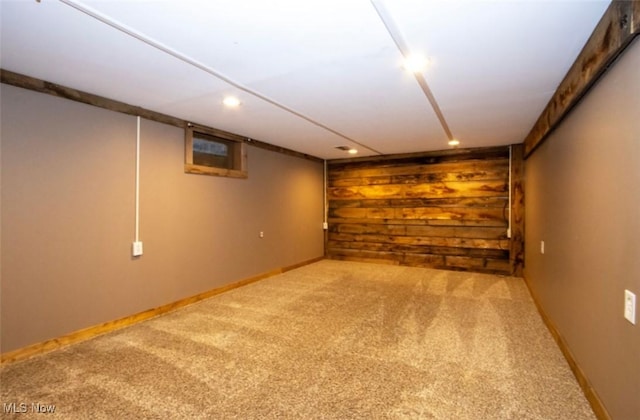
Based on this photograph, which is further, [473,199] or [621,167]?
[473,199]

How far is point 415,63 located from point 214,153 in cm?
292

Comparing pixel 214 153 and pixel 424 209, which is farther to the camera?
pixel 424 209

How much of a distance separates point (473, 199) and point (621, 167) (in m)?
4.05

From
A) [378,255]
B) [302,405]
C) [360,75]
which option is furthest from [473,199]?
[302,405]

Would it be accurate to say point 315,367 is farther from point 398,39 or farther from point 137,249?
point 398,39

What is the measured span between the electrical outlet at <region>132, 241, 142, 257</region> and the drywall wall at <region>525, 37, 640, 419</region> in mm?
3682

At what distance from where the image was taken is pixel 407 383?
211 centimetres

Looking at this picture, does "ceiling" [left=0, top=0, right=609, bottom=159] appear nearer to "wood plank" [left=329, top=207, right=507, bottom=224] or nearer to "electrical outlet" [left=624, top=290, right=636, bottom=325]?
"electrical outlet" [left=624, top=290, right=636, bottom=325]

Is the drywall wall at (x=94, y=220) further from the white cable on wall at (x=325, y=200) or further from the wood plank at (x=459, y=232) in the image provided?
the wood plank at (x=459, y=232)

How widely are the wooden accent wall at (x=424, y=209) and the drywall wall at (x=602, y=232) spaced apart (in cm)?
248

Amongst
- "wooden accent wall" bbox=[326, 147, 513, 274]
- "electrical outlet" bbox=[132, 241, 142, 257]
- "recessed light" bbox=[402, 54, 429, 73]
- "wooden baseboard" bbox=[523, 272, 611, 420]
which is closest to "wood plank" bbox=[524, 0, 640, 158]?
"recessed light" bbox=[402, 54, 429, 73]

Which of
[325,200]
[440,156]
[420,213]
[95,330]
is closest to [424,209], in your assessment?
[420,213]

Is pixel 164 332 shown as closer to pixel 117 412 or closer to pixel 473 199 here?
pixel 117 412

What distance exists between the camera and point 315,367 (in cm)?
233
